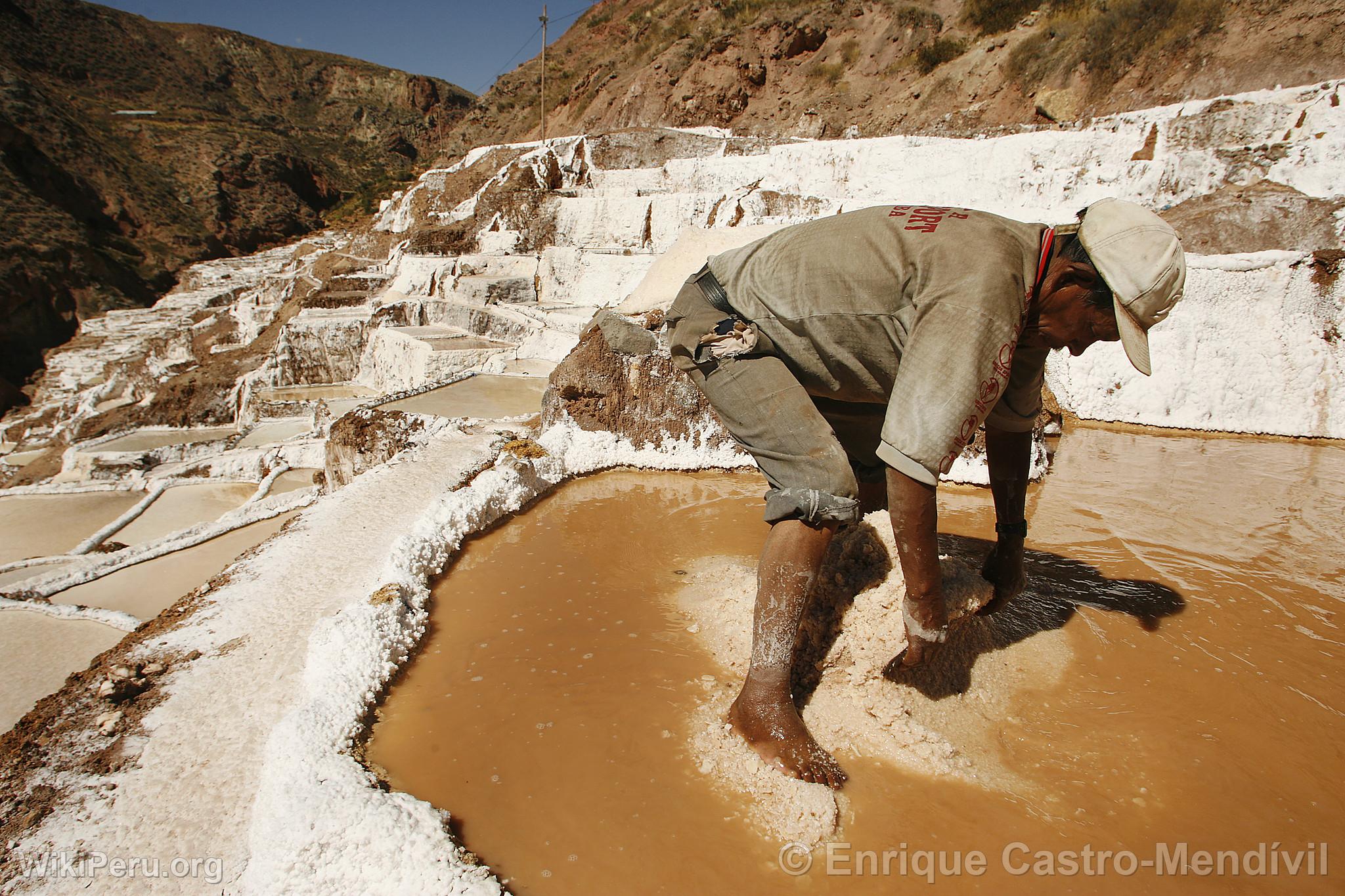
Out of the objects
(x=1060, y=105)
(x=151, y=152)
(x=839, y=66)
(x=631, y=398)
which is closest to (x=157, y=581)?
(x=631, y=398)

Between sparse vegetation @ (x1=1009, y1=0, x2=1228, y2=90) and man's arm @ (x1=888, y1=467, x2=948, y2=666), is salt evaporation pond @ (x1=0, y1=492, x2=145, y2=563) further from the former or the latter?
sparse vegetation @ (x1=1009, y1=0, x2=1228, y2=90)

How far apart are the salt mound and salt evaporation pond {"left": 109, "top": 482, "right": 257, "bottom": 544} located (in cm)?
710

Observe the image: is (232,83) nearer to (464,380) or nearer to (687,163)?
(687,163)

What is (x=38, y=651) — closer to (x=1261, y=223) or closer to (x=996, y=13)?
(x=1261, y=223)

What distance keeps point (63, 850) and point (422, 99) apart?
203 feet

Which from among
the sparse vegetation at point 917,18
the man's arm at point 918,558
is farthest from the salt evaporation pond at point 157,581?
the sparse vegetation at point 917,18

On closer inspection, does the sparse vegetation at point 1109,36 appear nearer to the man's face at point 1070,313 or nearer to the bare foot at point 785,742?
the man's face at point 1070,313

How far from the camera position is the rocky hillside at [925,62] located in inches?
444

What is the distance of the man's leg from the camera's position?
61.1 inches

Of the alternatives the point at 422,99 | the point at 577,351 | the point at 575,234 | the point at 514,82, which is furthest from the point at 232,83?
the point at 577,351

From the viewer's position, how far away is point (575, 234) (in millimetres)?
14516

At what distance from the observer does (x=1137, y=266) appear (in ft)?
4.13

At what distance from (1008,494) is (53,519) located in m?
9.87

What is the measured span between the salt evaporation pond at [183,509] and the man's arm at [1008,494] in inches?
302
